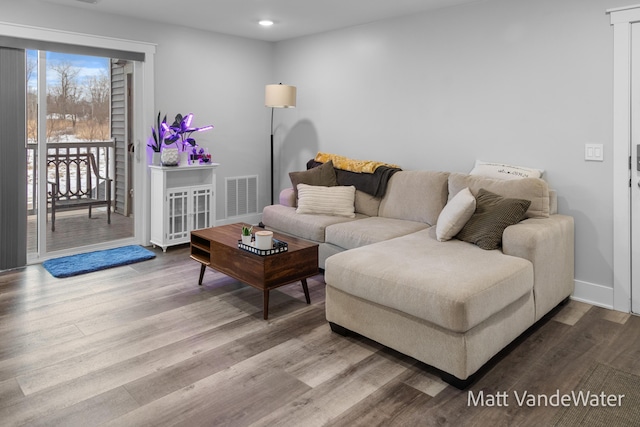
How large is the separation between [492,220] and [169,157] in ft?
10.6

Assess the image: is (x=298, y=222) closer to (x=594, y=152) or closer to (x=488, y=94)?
(x=488, y=94)

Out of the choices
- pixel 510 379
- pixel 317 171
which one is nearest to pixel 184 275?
pixel 317 171

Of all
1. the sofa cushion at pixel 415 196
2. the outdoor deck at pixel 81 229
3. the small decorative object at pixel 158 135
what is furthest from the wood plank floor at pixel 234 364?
the small decorative object at pixel 158 135

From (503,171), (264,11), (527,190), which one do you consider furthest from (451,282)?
(264,11)

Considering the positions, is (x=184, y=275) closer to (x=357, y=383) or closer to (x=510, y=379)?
(x=357, y=383)

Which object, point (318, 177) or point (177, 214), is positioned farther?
point (177, 214)

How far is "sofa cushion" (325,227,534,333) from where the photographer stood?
7.22ft

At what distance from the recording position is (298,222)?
4148mm

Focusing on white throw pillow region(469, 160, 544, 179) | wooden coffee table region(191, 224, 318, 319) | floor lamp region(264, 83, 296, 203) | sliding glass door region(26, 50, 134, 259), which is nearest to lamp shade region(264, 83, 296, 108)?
floor lamp region(264, 83, 296, 203)

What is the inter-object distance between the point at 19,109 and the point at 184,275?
2.03 m

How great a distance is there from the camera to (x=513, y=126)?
3695 millimetres

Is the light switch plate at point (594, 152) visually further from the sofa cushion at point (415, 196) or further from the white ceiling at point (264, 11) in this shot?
the white ceiling at point (264, 11)

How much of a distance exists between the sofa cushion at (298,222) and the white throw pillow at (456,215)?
1112 millimetres

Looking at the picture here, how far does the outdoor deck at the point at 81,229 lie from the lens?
448 centimetres
